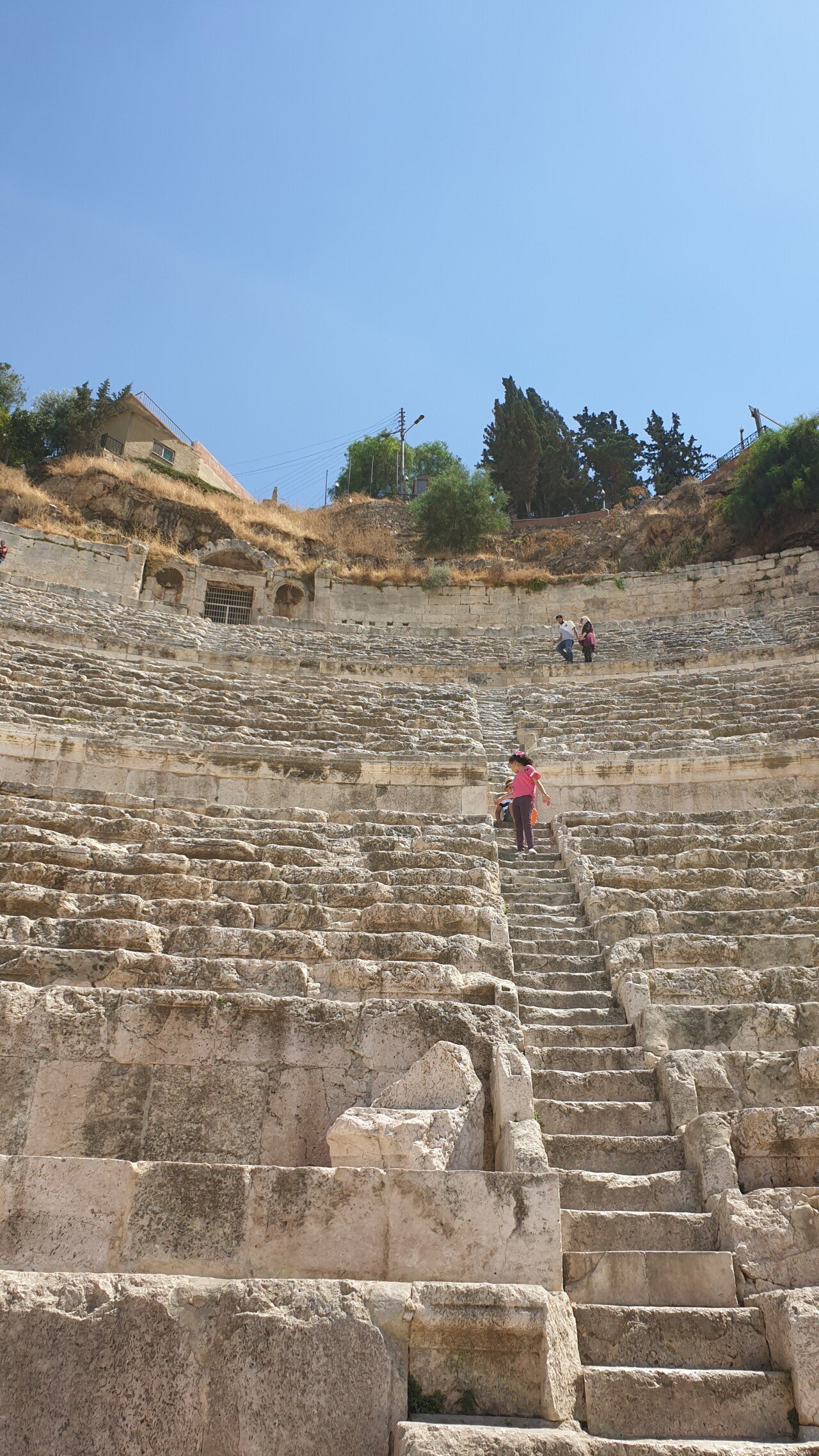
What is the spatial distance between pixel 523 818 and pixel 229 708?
5.24 m

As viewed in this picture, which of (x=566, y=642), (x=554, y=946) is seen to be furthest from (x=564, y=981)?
(x=566, y=642)

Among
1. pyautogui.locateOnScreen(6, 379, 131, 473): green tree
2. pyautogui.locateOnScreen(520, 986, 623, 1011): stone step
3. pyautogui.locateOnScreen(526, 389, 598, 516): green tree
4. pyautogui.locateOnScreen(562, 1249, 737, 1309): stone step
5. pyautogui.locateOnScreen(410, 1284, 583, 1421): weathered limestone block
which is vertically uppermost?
pyautogui.locateOnScreen(526, 389, 598, 516): green tree

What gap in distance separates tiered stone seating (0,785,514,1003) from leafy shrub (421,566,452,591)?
17409 millimetres

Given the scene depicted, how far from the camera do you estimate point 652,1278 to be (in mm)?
3539

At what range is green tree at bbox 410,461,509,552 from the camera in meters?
28.9

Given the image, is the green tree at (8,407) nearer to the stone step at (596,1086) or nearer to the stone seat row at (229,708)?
the stone seat row at (229,708)

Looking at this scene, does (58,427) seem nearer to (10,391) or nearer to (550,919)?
(10,391)

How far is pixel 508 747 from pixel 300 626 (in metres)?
9.38

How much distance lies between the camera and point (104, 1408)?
2895 mm

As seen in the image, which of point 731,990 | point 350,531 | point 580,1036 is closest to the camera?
point 580,1036

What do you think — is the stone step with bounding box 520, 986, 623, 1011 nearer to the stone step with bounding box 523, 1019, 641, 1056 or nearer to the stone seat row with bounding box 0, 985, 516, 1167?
the stone step with bounding box 523, 1019, 641, 1056

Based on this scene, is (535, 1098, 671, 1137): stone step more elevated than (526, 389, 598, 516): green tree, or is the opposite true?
→ (526, 389, 598, 516): green tree

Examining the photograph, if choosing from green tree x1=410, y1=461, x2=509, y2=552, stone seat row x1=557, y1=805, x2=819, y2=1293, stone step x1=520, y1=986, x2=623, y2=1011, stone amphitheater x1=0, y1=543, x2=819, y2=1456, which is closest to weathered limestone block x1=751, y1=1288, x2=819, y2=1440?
stone amphitheater x1=0, y1=543, x2=819, y2=1456

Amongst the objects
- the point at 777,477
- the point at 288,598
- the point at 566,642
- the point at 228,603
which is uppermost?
the point at 777,477
